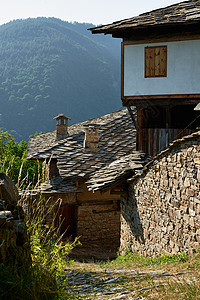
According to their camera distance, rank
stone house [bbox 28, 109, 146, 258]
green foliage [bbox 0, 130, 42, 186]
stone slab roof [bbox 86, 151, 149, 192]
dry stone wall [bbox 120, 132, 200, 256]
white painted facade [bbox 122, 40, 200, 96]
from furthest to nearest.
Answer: stone house [bbox 28, 109, 146, 258], white painted facade [bbox 122, 40, 200, 96], stone slab roof [bbox 86, 151, 149, 192], dry stone wall [bbox 120, 132, 200, 256], green foliage [bbox 0, 130, 42, 186]

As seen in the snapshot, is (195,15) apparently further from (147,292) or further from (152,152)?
(147,292)

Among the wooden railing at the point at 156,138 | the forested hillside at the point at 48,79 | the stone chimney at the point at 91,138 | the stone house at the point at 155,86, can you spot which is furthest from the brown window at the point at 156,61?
the forested hillside at the point at 48,79

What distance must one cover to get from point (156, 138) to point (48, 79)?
73108 mm

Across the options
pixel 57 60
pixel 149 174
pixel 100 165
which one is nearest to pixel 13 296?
pixel 149 174

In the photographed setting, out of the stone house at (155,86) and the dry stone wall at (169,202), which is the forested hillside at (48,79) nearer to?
the stone house at (155,86)

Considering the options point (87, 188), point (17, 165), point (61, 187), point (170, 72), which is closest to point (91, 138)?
point (87, 188)

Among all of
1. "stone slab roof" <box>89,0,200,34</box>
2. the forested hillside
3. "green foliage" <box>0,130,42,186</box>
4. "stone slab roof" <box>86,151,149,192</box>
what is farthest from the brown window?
the forested hillside

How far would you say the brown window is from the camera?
9734mm

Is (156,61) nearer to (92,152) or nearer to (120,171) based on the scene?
(120,171)

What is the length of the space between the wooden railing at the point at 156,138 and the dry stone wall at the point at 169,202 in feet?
6.91

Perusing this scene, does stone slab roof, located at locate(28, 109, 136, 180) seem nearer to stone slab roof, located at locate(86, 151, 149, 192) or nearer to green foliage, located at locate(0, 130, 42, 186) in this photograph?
green foliage, located at locate(0, 130, 42, 186)

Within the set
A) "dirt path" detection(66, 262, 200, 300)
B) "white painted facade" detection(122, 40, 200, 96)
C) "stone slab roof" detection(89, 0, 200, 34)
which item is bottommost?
"dirt path" detection(66, 262, 200, 300)

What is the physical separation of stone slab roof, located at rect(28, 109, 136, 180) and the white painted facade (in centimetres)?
346

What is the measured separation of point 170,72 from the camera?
9.70 meters
